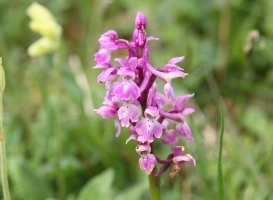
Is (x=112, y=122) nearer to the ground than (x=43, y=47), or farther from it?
nearer to the ground

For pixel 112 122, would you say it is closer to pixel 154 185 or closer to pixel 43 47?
pixel 43 47

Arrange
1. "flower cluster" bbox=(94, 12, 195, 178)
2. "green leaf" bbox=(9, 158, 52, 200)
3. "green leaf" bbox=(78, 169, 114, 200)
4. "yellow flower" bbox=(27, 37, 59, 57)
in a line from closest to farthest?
1. "flower cluster" bbox=(94, 12, 195, 178)
2. "green leaf" bbox=(78, 169, 114, 200)
3. "green leaf" bbox=(9, 158, 52, 200)
4. "yellow flower" bbox=(27, 37, 59, 57)

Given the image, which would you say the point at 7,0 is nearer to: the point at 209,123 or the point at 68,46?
the point at 68,46

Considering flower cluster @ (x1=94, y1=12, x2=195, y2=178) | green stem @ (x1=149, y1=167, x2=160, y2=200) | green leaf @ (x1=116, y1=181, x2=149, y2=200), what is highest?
flower cluster @ (x1=94, y1=12, x2=195, y2=178)

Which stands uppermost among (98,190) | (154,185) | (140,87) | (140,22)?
(140,22)

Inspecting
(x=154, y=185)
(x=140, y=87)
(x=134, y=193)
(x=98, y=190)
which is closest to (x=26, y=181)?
(x=98, y=190)

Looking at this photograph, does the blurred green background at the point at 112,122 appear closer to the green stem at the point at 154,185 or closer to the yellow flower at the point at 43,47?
the yellow flower at the point at 43,47

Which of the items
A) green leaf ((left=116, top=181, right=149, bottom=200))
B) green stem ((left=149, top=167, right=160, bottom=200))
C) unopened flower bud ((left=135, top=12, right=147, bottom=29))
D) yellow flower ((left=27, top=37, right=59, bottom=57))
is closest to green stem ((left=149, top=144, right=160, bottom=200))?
green stem ((left=149, top=167, right=160, bottom=200))

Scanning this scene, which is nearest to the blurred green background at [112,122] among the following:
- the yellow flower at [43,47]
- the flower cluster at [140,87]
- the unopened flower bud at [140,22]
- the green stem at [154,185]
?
the yellow flower at [43,47]

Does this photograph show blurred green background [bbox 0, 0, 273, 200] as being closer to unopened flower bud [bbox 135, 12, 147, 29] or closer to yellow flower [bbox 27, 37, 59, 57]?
yellow flower [bbox 27, 37, 59, 57]

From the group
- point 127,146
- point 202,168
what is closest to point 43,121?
point 127,146
